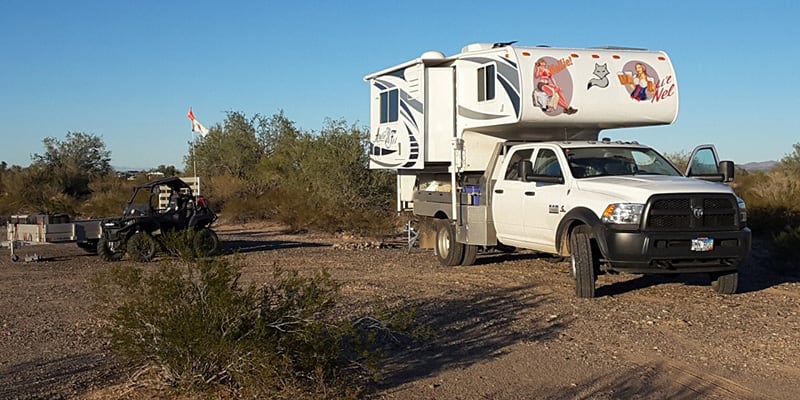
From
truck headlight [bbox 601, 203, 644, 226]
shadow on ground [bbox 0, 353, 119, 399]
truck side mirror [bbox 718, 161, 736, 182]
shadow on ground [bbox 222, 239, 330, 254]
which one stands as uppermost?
truck side mirror [bbox 718, 161, 736, 182]

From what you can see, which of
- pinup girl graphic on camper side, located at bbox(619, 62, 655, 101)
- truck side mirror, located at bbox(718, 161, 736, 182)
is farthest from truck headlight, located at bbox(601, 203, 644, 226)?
pinup girl graphic on camper side, located at bbox(619, 62, 655, 101)

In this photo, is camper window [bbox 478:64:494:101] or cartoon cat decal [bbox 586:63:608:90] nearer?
cartoon cat decal [bbox 586:63:608:90]

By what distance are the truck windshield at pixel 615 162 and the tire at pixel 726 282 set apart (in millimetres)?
1558

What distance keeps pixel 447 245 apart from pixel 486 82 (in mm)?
3019

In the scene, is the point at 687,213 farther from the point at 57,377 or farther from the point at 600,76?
the point at 57,377

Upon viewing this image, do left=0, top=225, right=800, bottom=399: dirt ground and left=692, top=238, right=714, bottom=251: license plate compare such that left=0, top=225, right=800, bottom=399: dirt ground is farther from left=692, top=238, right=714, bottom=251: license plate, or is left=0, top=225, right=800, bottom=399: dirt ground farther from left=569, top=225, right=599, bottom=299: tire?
left=692, top=238, right=714, bottom=251: license plate

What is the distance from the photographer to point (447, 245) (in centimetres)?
1479

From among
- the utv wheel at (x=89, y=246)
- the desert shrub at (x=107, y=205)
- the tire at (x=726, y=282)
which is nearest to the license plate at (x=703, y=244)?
the tire at (x=726, y=282)

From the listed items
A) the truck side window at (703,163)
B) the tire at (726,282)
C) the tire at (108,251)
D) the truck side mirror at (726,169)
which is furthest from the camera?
the tire at (108,251)

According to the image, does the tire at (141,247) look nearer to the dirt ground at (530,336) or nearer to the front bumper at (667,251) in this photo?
the dirt ground at (530,336)

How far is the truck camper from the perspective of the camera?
406 inches

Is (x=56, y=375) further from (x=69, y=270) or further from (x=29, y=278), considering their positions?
(x=69, y=270)

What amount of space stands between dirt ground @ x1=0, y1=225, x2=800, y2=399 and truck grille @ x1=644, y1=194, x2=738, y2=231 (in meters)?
0.98

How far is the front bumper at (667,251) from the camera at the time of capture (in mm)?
10164
